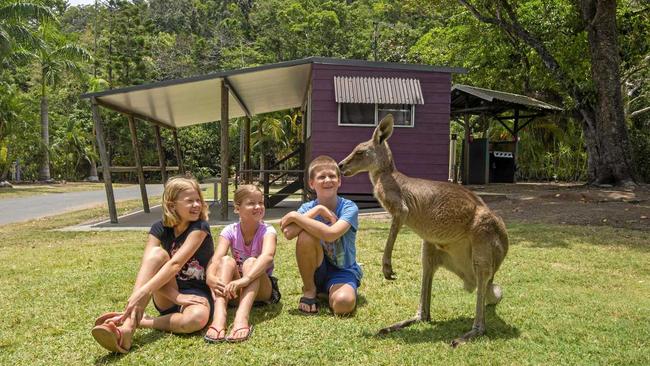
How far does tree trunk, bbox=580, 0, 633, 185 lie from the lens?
14617mm

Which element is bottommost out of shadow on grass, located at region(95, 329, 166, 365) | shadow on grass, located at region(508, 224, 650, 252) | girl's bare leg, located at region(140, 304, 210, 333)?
shadow on grass, located at region(95, 329, 166, 365)

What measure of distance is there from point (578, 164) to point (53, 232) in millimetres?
20837

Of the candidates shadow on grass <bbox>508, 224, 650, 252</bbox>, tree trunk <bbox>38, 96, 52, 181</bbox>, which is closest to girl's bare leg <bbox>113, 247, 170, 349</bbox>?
shadow on grass <bbox>508, 224, 650, 252</bbox>

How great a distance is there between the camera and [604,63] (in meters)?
14.8

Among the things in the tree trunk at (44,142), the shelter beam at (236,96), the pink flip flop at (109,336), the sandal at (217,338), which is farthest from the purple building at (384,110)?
the tree trunk at (44,142)

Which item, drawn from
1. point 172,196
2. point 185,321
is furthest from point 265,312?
point 172,196

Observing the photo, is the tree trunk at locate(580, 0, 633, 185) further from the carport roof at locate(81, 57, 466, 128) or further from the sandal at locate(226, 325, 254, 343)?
the sandal at locate(226, 325, 254, 343)

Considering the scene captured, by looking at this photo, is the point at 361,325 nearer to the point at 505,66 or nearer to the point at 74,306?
the point at 74,306

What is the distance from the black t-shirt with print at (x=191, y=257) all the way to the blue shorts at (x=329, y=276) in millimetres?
971

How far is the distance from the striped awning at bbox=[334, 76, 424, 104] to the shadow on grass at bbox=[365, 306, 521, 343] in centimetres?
906

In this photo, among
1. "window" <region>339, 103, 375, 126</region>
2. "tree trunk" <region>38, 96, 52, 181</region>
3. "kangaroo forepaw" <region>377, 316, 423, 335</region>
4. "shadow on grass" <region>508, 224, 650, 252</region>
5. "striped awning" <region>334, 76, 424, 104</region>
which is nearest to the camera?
"kangaroo forepaw" <region>377, 316, 423, 335</region>

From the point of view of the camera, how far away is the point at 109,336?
338 cm

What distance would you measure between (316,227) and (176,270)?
107 cm

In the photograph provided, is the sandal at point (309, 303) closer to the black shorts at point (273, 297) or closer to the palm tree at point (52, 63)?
the black shorts at point (273, 297)
